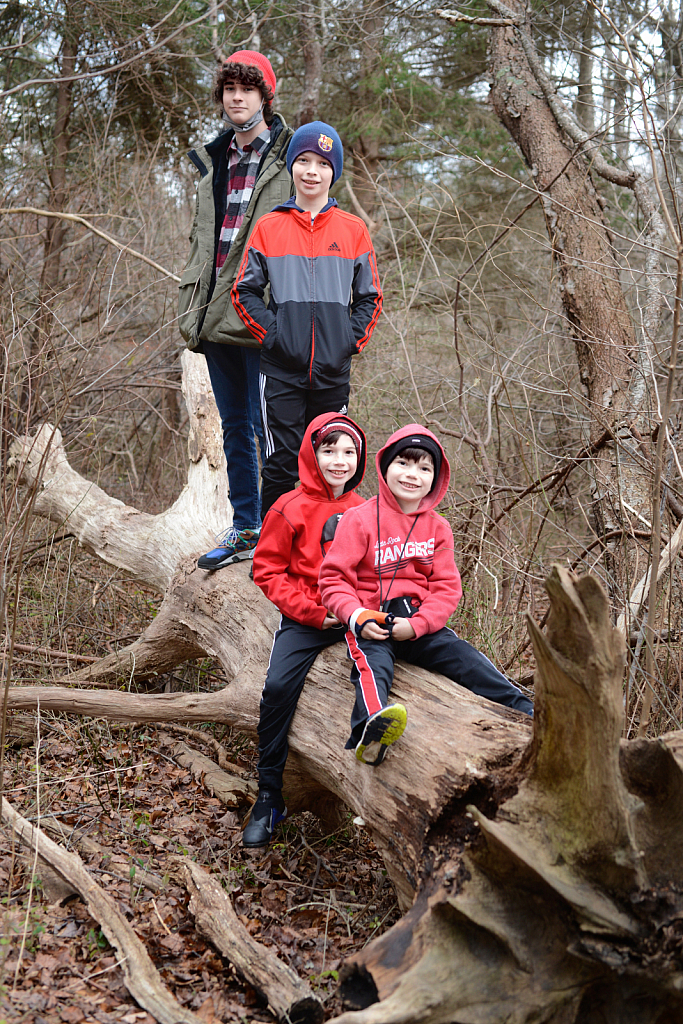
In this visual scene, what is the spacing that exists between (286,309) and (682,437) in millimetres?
2154

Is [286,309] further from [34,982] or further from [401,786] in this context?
[34,982]

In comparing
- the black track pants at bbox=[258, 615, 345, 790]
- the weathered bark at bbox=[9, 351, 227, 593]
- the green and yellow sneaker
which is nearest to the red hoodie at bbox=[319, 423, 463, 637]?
the black track pants at bbox=[258, 615, 345, 790]

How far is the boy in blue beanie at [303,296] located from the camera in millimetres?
4070

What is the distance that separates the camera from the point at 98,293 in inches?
335

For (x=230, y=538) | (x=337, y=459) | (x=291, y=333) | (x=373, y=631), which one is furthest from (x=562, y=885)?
(x=230, y=538)

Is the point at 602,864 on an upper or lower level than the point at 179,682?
upper

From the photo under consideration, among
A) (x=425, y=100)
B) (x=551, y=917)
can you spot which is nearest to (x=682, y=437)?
(x=551, y=917)

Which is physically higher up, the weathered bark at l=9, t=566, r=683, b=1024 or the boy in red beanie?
the boy in red beanie

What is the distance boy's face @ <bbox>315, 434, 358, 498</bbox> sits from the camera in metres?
3.59

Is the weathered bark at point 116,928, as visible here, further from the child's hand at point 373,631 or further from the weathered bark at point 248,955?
the child's hand at point 373,631

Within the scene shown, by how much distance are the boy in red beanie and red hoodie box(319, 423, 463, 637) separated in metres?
1.38

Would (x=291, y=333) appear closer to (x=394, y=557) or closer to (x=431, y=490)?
(x=431, y=490)

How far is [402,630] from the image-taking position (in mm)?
3123

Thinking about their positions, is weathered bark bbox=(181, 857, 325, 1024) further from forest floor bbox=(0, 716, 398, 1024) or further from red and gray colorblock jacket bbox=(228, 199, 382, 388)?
red and gray colorblock jacket bbox=(228, 199, 382, 388)
